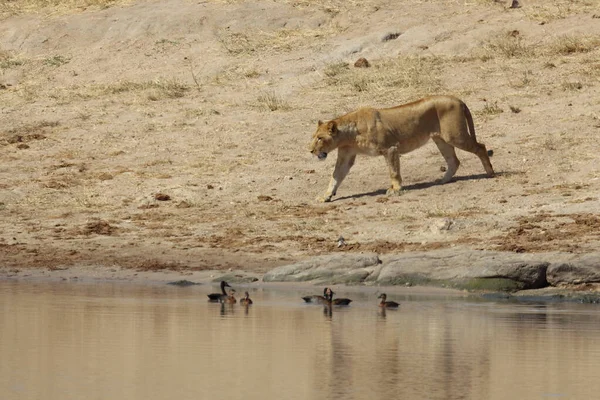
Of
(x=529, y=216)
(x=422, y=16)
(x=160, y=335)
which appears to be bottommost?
(x=160, y=335)

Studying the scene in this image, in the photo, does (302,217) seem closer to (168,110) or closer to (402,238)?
(402,238)

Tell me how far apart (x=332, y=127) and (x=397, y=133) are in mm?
855

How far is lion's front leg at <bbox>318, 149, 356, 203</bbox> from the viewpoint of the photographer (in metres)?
19.6

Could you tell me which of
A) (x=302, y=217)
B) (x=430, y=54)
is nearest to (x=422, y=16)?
(x=430, y=54)

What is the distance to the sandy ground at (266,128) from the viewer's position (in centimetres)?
1778

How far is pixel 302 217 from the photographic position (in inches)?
740

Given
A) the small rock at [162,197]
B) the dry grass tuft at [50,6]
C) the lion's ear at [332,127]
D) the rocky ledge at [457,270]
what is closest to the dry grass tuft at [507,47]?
the lion's ear at [332,127]

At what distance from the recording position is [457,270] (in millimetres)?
15227

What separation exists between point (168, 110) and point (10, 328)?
39.4ft

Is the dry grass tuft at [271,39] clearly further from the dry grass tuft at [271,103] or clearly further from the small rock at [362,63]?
the dry grass tuft at [271,103]

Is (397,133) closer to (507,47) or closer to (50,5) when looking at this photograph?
(507,47)

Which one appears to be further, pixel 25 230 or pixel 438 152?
pixel 438 152

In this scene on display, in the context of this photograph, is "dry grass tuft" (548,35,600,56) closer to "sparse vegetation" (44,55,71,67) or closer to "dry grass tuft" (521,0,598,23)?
"dry grass tuft" (521,0,598,23)

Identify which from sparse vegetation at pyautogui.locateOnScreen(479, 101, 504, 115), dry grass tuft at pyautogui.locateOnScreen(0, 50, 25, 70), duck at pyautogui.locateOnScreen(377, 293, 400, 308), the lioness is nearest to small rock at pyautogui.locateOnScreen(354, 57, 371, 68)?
sparse vegetation at pyautogui.locateOnScreen(479, 101, 504, 115)
